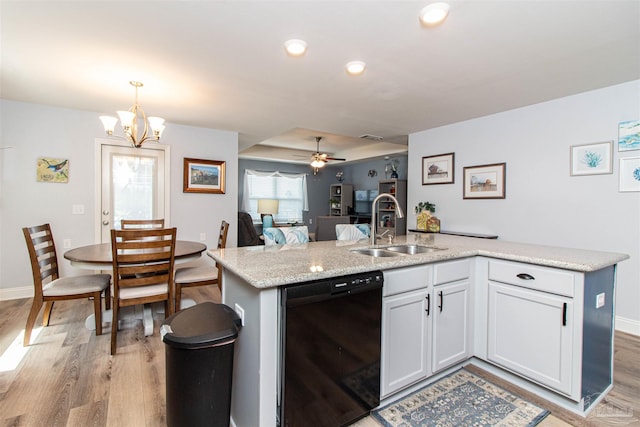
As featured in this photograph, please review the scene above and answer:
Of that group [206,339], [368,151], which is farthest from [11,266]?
[368,151]

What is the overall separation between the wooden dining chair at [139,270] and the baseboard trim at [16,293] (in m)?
2.31

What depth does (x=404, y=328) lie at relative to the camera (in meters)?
1.79

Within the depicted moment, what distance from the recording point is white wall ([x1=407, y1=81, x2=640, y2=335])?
9.53ft

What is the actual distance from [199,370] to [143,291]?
1.45 m

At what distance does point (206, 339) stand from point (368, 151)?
A: 6.65 m

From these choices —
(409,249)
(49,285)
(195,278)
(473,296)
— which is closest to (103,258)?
(49,285)

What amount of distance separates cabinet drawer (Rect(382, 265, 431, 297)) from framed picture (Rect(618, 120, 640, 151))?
2.61 meters

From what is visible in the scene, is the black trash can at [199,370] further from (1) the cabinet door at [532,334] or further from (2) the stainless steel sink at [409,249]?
(1) the cabinet door at [532,334]

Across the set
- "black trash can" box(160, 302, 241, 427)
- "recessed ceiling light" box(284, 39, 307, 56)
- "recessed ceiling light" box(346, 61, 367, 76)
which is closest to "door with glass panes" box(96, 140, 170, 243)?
"recessed ceiling light" box(284, 39, 307, 56)

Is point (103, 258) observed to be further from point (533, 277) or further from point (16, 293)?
point (533, 277)

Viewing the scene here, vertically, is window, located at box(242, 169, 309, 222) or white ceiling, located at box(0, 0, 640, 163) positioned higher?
→ white ceiling, located at box(0, 0, 640, 163)

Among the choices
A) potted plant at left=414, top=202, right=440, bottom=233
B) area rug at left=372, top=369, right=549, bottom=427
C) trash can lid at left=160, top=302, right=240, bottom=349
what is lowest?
area rug at left=372, top=369, right=549, bottom=427

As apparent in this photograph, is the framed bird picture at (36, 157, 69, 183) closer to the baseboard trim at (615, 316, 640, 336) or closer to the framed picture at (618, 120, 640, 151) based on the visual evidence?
the framed picture at (618, 120, 640, 151)

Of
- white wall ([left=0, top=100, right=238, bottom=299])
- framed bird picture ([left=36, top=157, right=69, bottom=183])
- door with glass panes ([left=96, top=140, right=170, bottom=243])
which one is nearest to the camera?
white wall ([left=0, top=100, right=238, bottom=299])
